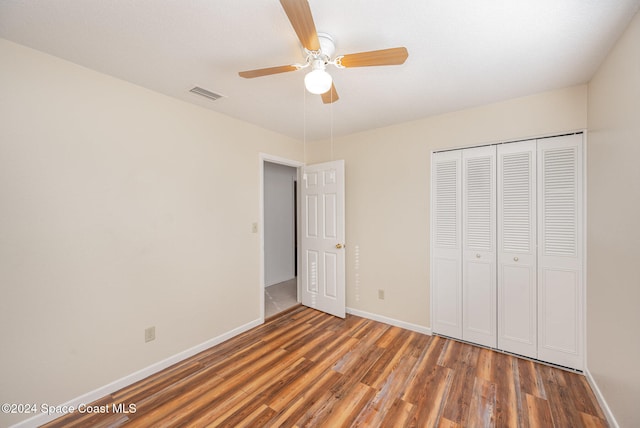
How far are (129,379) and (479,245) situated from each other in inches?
135

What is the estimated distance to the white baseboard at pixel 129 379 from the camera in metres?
1.65

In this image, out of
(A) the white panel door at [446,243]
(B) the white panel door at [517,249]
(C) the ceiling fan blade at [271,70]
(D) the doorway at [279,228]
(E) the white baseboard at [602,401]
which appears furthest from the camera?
(D) the doorway at [279,228]

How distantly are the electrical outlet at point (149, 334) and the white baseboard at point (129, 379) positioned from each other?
0.75 ft

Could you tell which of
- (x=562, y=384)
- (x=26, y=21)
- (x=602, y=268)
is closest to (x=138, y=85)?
(x=26, y=21)

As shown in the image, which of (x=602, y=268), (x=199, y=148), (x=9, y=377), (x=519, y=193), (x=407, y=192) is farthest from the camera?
(x=407, y=192)

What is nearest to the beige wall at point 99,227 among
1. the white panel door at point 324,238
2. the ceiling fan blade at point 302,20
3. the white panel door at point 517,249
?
the white panel door at point 324,238

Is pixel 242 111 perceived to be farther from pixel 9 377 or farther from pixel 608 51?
pixel 608 51

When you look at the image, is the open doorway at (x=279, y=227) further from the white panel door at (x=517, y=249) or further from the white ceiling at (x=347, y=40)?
the white panel door at (x=517, y=249)

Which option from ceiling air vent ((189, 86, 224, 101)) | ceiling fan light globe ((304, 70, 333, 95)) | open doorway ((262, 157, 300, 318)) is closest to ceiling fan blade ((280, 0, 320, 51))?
ceiling fan light globe ((304, 70, 333, 95))

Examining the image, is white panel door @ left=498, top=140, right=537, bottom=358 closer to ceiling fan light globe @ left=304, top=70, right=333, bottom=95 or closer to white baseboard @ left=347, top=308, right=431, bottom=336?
white baseboard @ left=347, top=308, right=431, bottom=336

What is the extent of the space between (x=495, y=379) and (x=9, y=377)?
347 cm

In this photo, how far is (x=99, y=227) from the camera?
76.0 inches

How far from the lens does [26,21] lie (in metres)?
1.41

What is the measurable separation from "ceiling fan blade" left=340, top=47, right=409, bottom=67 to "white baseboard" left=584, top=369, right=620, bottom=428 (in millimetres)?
2573
